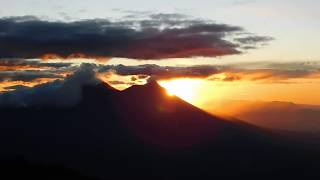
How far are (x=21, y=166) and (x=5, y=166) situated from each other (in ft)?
13.2

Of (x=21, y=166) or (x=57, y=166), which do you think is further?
(x=57, y=166)

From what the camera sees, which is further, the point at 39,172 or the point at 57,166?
the point at 57,166

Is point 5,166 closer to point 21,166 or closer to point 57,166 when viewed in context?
point 21,166

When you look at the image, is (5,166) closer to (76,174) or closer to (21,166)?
(21,166)

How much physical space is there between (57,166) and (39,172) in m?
13.5

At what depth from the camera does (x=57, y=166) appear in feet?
461

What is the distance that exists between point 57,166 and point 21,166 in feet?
37.8

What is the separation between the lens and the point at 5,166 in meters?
127

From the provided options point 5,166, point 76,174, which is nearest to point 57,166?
point 76,174

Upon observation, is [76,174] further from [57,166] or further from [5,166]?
[5,166]

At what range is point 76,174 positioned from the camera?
445 feet

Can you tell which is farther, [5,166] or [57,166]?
[57,166]

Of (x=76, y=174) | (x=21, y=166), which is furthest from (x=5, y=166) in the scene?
(x=76, y=174)

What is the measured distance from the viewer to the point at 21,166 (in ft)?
428
